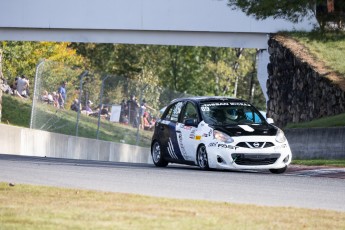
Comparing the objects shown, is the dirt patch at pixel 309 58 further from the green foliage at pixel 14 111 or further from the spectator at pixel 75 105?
the green foliage at pixel 14 111

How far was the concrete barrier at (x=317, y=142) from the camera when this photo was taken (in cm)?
3011

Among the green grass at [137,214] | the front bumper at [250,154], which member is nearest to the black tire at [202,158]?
the front bumper at [250,154]

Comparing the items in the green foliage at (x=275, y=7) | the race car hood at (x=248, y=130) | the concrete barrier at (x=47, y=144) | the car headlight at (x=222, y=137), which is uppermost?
the green foliage at (x=275, y=7)

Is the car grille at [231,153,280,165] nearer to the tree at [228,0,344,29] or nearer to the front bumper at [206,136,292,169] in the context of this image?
the front bumper at [206,136,292,169]

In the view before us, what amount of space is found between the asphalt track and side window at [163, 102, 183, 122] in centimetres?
199

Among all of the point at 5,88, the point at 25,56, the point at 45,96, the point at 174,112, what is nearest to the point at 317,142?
the point at 174,112

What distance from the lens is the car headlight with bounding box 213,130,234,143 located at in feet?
74.3

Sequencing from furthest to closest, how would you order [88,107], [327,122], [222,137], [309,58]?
[309,58]
[88,107]
[327,122]
[222,137]

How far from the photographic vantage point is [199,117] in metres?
23.9

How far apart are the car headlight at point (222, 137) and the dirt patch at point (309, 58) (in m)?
14.3

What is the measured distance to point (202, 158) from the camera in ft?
76.6

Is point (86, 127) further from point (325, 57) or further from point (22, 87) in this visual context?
point (325, 57)

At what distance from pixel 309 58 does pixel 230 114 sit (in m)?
17.0

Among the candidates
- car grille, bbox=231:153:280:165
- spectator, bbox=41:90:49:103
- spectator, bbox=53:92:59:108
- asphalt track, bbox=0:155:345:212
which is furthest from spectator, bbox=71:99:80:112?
car grille, bbox=231:153:280:165
